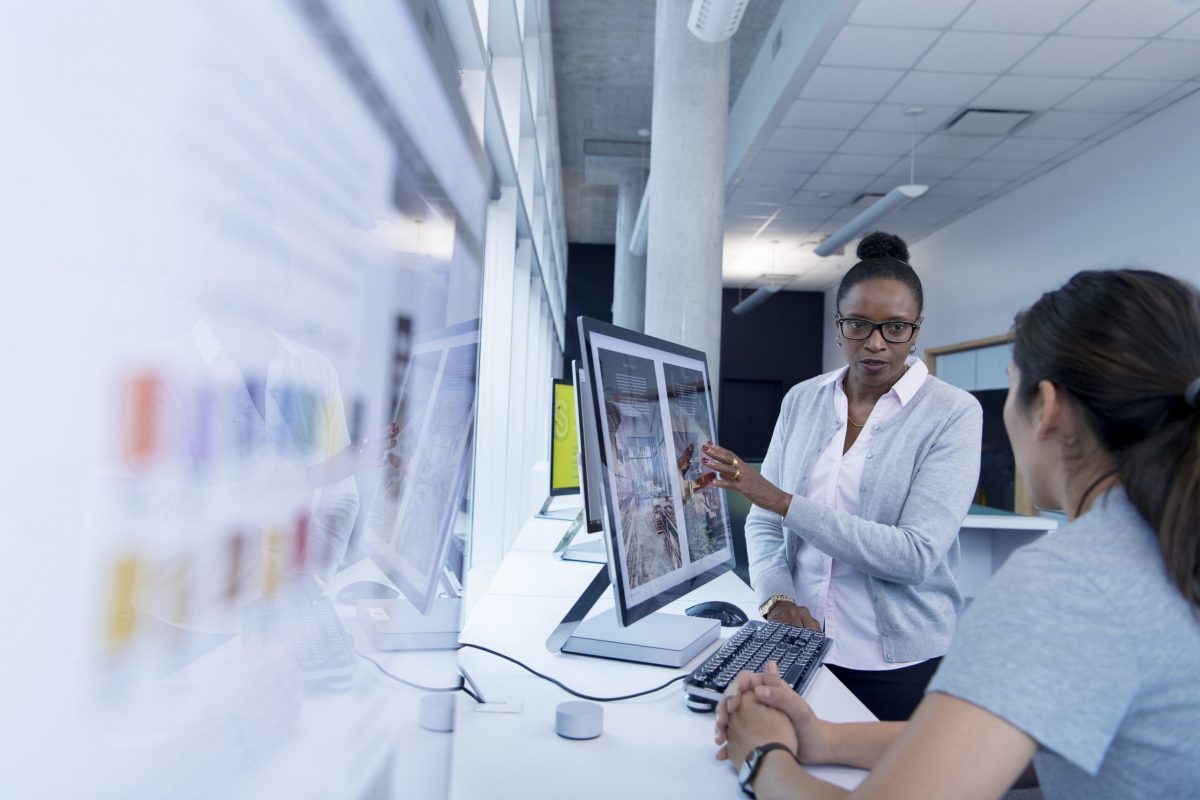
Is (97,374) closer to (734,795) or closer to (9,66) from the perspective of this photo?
(9,66)

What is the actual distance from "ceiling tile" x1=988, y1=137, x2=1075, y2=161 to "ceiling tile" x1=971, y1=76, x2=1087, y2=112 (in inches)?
27.1

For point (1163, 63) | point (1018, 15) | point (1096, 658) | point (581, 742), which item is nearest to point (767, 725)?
point (581, 742)

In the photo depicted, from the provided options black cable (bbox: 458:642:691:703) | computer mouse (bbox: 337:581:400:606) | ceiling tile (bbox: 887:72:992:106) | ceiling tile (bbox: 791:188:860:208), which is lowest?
black cable (bbox: 458:642:691:703)

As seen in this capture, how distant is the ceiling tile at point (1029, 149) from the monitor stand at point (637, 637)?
19.6 feet

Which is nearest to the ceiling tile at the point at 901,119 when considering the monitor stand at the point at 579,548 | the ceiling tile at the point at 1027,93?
the ceiling tile at the point at 1027,93

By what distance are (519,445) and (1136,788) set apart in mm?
3948

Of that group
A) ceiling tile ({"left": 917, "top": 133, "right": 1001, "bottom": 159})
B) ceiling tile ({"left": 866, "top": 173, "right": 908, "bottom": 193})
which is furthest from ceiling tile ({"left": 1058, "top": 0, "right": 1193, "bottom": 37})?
ceiling tile ({"left": 866, "top": 173, "right": 908, "bottom": 193})

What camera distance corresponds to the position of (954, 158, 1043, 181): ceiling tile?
6.57 meters

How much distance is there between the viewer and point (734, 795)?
2.87 ft

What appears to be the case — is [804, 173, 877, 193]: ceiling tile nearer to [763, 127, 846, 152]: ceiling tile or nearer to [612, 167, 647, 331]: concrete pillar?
[763, 127, 846, 152]: ceiling tile

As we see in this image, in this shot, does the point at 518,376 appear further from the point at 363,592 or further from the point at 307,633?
the point at 307,633

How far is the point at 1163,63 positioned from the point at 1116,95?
0.48 metres

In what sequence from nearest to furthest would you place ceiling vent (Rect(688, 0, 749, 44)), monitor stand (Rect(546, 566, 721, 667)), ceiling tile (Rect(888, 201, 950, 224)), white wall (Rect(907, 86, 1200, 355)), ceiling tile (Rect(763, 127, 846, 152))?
monitor stand (Rect(546, 566, 721, 667)) → ceiling vent (Rect(688, 0, 749, 44)) → white wall (Rect(907, 86, 1200, 355)) → ceiling tile (Rect(763, 127, 846, 152)) → ceiling tile (Rect(888, 201, 950, 224))

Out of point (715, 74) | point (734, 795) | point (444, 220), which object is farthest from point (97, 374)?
point (715, 74)
